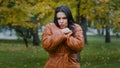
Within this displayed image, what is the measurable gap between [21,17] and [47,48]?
9792 millimetres

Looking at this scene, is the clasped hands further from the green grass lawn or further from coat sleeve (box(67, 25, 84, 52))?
the green grass lawn

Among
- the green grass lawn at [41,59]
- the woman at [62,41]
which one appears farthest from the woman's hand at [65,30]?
the green grass lawn at [41,59]

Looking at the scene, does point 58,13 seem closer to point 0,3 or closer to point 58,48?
point 58,48

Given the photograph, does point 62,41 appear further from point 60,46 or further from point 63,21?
point 63,21

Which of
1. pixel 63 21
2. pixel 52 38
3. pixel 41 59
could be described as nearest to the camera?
pixel 52 38

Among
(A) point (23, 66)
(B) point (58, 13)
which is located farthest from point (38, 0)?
(B) point (58, 13)

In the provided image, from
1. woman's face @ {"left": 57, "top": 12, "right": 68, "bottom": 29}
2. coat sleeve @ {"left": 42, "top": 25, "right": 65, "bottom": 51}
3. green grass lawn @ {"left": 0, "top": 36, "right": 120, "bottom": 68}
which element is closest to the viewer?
coat sleeve @ {"left": 42, "top": 25, "right": 65, "bottom": 51}

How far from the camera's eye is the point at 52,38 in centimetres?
535

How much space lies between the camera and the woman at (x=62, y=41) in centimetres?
534

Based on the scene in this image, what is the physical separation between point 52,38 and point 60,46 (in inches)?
6.6

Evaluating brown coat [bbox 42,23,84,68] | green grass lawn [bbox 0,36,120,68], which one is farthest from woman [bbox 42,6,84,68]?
green grass lawn [bbox 0,36,120,68]

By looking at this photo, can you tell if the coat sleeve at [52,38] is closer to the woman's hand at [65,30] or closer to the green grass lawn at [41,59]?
the woman's hand at [65,30]

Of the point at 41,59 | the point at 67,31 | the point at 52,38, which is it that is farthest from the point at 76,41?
the point at 41,59

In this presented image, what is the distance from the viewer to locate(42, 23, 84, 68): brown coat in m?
5.34
